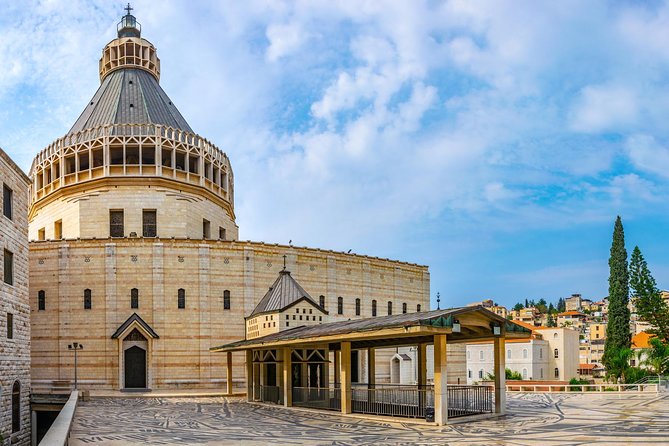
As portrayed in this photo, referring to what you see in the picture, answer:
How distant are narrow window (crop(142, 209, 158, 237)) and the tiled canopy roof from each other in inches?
291

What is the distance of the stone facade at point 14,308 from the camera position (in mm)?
28531

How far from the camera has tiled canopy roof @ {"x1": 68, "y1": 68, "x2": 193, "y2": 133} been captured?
1993 inches

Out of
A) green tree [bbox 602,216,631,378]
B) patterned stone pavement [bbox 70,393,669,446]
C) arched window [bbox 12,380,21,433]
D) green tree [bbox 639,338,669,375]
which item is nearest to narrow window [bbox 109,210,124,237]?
arched window [bbox 12,380,21,433]

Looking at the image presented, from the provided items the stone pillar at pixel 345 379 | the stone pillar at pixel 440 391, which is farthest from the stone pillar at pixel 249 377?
the stone pillar at pixel 440 391

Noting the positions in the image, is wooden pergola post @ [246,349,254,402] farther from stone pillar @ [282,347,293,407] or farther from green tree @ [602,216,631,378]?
green tree @ [602,216,631,378]

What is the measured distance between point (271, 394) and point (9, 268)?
42.3ft

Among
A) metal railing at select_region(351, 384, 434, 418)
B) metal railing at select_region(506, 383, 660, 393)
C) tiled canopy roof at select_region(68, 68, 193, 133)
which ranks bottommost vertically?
metal railing at select_region(506, 383, 660, 393)

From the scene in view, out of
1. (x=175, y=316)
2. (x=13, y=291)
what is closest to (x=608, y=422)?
(x=13, y=291)

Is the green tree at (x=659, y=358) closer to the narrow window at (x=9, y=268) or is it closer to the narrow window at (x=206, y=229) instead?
the narrow window at (x=206, y=229)

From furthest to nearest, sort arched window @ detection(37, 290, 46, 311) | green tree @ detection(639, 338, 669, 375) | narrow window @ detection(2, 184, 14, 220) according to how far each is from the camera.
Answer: green tree @ detection(639, 338, 669, 375) → arched window @ detection(37, 290, 46, 311) → narrow window @ detection(2, 184, 14, 220)

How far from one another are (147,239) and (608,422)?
96.1 feet

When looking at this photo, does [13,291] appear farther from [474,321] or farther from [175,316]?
[474,321]

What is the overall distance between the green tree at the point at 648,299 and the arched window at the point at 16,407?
50474mm

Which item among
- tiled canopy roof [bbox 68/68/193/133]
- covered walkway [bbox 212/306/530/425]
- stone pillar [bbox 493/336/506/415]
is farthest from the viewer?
tiled canopy roof [bbox 68/68/193/133]
